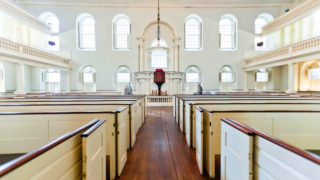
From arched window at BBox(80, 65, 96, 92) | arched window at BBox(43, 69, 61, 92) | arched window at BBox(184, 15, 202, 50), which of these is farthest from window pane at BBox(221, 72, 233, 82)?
arched window at BBox(43, 69, 61, 92)

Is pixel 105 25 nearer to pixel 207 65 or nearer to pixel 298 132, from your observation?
pixel 207 65

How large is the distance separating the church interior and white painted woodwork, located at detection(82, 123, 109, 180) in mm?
11

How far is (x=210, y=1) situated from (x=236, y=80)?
6273 mm

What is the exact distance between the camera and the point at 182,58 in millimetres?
11914

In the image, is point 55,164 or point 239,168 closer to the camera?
point 55,164

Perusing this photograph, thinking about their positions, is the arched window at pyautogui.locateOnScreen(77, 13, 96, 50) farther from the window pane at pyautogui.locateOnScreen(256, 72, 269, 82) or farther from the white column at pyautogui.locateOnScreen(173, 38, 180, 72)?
the window pane at pyautogui.locateOnScreen(256, 72, 269, 82)

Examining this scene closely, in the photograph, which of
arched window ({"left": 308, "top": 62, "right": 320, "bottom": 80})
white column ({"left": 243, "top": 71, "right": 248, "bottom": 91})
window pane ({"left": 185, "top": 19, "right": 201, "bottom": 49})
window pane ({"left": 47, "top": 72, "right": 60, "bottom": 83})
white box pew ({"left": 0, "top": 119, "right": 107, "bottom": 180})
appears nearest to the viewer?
white box pew ({"left": 0, "top": 119, "right": 107, "bottom": 180})

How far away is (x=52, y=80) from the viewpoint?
11.8 meters

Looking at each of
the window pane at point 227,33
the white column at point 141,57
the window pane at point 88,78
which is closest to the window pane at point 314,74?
the window pane at point 227,33

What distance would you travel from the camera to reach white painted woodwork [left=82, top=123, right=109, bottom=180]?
1221mm

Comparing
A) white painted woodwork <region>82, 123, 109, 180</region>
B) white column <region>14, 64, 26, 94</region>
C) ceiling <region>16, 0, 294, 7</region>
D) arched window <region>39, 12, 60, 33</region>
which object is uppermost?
ceiling <region>16, 0, 294, 7</region>

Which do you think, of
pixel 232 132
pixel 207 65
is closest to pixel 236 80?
pixel 207 65

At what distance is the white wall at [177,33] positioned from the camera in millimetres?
11695

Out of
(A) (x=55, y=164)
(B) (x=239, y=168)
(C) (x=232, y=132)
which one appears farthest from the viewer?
(C) (x=232, y=132)
